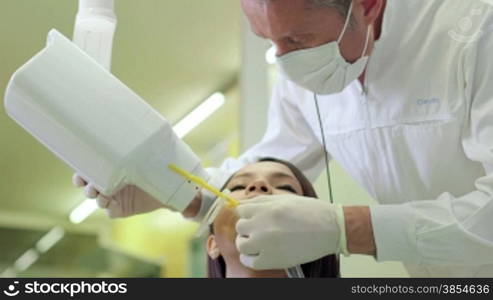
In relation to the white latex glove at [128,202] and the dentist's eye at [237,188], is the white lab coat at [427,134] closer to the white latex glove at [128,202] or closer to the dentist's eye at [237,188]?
the dentist's eye at [237,188]

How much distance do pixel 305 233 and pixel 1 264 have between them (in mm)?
1277

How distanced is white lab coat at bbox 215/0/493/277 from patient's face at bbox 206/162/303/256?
0.16 meters

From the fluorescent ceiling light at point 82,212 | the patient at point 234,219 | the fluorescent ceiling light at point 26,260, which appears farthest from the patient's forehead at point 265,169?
the fluorescent ceiling light at point 26,260

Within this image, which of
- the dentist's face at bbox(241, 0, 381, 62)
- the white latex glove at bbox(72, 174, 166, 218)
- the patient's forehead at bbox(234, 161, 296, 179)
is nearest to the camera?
the dentist's face at bbox(241, 0, 381, 62)

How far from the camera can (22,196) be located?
1.85 metres

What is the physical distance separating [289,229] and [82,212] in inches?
44.4

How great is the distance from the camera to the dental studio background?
1.53 m

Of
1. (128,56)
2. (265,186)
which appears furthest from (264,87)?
(265,186)

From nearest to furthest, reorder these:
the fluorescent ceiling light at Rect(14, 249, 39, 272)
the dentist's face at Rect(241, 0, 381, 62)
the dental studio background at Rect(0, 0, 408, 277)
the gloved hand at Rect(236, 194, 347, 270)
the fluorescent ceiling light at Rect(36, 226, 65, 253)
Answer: the gloved hand at Rect(236, 194, 347, 270)
the dentist's face at Rect(241, 0, 381, 62)
the dental studio background at Rect(0, 0, 408, 277)
the fluorescent ceiling light at Rect(14, 249, 39, 272)
the fluorescent ceiling light at Rect(36, 226, 65, 253)

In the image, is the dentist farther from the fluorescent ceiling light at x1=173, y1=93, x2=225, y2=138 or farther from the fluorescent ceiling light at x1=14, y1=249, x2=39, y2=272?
the fluorescent ceiling light at x1=14, y1=249, x2=39, y2=272

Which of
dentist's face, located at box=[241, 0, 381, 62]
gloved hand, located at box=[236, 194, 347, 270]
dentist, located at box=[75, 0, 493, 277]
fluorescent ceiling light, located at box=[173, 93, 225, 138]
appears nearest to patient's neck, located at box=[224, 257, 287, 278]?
dentist, located at box=[75, 0, 493, 277]

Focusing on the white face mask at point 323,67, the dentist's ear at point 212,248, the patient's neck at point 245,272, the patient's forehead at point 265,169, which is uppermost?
the white face mask at point 323,67

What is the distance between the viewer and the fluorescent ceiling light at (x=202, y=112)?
1669 mm

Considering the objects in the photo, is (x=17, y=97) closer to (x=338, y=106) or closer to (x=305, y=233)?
(x=305, y=233)
